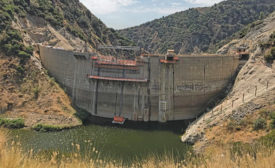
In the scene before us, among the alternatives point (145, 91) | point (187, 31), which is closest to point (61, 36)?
point (145, 91)

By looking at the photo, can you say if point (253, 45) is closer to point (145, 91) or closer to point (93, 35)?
point (145, 91)

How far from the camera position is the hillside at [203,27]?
11576cm

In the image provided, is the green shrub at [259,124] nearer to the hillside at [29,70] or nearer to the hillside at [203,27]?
the hillside at [29,70]

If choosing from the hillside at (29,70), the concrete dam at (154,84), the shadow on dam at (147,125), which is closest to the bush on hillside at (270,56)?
the concrete dam at (154,84)

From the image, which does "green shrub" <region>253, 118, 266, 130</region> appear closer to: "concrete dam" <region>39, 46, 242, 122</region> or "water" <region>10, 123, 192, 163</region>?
"water" <region>10, 123, 192, 163</region>

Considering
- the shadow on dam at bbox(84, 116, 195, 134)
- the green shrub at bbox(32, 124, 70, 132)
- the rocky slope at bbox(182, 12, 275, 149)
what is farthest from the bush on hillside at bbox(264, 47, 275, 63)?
the green shrub at bbox(32, 124, 70, 132)

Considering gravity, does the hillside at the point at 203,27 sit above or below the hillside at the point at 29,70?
above

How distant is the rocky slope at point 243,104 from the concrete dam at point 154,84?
426 cm

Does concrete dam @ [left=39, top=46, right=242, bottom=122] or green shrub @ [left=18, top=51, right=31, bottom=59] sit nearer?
concrete dam @ [left=39, top=46, right=242, bottom=122]

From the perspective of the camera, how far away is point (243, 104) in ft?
103

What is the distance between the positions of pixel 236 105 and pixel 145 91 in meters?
15.5

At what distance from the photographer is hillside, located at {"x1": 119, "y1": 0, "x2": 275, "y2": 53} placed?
380 ft

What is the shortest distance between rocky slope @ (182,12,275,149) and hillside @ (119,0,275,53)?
232 ft

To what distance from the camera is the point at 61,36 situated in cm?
6462
